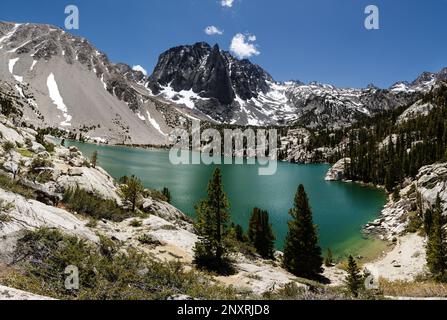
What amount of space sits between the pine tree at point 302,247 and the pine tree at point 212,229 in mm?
9958

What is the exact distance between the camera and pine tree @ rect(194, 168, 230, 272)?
2331 cm

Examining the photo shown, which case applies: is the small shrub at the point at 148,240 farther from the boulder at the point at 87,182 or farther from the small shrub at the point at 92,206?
the boulder at the point at 87,182

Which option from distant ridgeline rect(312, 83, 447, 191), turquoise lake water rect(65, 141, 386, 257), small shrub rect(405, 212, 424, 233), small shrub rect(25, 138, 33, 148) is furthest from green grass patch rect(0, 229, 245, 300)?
distant ridgeline rect(312, 83, 447, 191)

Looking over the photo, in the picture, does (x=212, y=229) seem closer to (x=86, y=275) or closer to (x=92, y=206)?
(x=92, y=206)

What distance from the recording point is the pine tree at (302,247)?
31.3m

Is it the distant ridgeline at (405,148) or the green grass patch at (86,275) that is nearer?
the green grass patch at (86,275)

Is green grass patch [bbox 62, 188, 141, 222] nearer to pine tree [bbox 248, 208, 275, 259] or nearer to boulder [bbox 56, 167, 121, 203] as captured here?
boulder [bbox 56, 167, 121, 203]

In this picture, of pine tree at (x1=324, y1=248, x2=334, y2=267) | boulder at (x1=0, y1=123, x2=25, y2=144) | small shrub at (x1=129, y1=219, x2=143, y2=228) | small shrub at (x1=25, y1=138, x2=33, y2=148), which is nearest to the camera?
small shrub at (x1=129, y1=219, x2=143, y2=228)

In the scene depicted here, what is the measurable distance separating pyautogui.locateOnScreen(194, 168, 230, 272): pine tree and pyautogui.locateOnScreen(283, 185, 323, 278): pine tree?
9958mm

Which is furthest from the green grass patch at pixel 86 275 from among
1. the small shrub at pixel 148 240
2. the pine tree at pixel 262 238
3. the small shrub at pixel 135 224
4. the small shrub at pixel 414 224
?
the small shrub at pixel 414 224

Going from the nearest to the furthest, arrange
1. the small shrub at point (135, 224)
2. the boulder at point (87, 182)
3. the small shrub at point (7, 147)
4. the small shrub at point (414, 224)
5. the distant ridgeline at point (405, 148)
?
the small shrub at point (135, 224), the small shrub at point (7, 147), the boulder at point (87, 182), the small shrub at point (414, 224), the distant ridgeline at point (405, 148)
